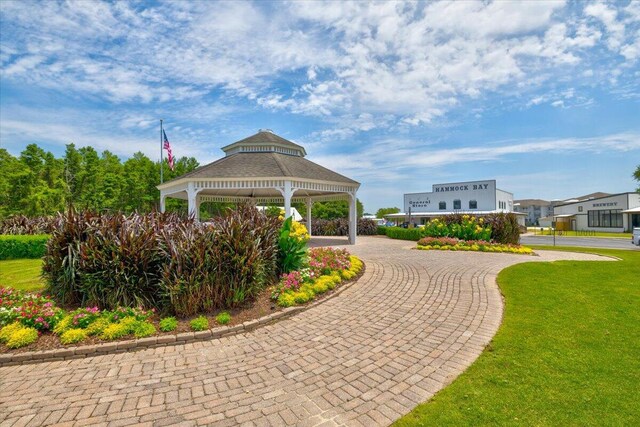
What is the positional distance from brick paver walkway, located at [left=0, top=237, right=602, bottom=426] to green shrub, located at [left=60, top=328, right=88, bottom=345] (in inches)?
14.9

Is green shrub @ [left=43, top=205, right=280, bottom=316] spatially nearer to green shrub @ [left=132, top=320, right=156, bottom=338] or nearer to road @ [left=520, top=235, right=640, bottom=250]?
green shrub @ [left=132, top=320, right=156, bottom=338]

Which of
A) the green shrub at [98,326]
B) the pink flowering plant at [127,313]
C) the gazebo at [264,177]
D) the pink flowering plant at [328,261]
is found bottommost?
the green shrub at [98,326]

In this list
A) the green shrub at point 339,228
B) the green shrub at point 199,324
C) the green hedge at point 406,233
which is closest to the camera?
the green shrub at point 199,324

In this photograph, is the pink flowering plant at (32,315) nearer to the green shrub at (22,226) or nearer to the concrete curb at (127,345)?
the concrete curb at (127,345)

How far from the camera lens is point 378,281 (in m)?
8.12

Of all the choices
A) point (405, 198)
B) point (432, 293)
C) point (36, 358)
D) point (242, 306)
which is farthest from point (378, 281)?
point (405, 198)

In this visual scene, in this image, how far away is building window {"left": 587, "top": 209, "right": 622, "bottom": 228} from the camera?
39.8 metres

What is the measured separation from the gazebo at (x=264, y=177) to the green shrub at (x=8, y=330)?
7.13 m

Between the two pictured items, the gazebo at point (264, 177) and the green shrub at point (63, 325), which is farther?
the gazebo at point (264, 177)

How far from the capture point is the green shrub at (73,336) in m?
4.46

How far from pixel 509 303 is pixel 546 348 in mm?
2173

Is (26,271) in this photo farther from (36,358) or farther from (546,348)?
(546,348)

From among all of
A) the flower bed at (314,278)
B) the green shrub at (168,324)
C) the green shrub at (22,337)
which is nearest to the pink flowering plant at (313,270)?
the flower bed at (314,278)

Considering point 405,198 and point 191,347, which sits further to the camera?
point 405,198
